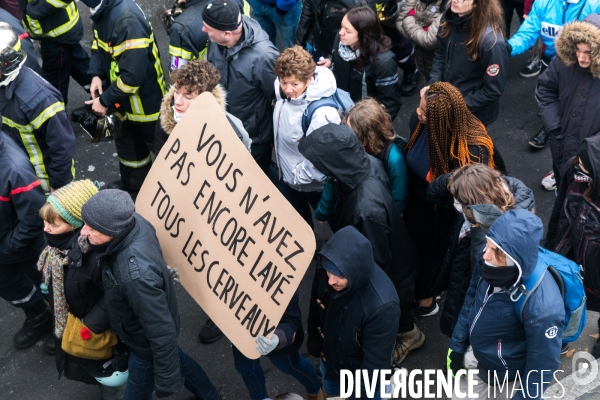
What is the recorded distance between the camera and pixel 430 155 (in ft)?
13.2

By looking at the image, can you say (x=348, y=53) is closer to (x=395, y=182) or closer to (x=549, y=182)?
(x=395, y=182)

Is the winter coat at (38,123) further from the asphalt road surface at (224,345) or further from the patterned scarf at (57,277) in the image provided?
the asphalt road surface at (224,345)

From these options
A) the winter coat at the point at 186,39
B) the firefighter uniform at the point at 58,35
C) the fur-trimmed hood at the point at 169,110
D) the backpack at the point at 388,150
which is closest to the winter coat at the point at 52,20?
the firefighter uniform at the point at 58,35

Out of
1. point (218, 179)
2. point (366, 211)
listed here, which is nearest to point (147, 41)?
point (218, 179)

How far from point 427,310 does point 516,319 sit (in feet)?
5.11

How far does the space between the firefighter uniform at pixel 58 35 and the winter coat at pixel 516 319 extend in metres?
4.18

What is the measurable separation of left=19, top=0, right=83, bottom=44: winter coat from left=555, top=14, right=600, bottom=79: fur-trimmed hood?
3979 mm

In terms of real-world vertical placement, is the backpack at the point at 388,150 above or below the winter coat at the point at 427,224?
above

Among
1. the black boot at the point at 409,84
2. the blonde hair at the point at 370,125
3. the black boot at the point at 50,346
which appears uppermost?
the blonde hair at the point at 370,125

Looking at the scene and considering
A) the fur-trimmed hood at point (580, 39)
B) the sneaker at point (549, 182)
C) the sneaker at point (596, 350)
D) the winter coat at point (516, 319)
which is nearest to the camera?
the winter coat at point (516, 319)

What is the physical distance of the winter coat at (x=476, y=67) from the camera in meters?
4.67

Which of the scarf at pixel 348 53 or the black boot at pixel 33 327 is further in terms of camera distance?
the scarf at pixel 348 53

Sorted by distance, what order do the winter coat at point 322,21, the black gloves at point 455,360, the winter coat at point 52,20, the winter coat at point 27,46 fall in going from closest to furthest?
1. the black gloves at point 455,360
2. the winter coat at point 27,46
3. the winter coat at point 322,21
4. the winter coat at point 52,20

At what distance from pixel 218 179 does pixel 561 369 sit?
2.47 meters
